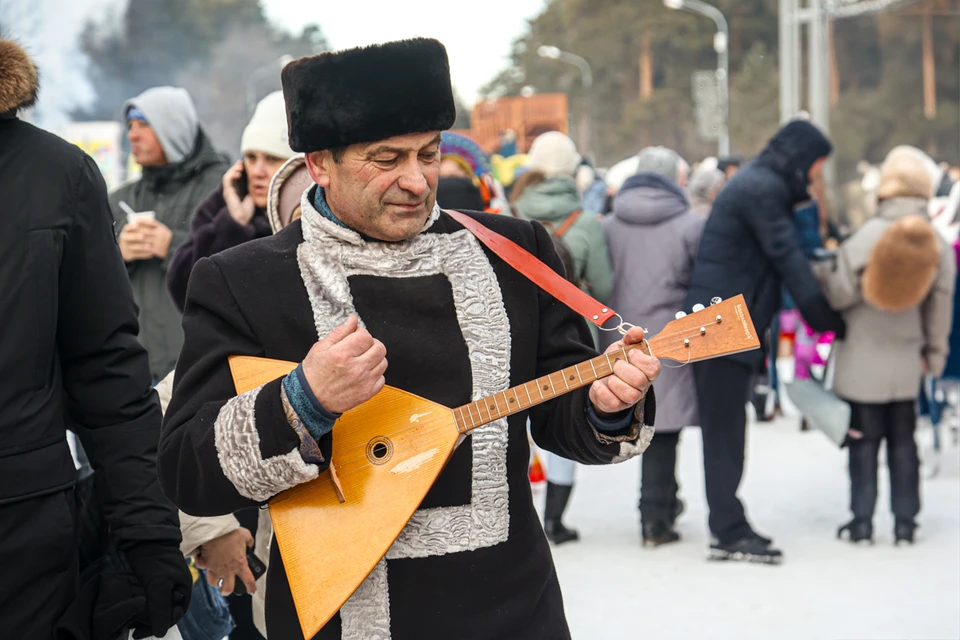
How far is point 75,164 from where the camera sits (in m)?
2.49

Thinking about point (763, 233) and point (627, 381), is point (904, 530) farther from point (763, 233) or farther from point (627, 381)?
point (627, 381)

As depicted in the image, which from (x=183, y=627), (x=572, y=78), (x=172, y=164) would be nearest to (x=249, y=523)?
(x=183, y=627)

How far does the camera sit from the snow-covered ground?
4984mm

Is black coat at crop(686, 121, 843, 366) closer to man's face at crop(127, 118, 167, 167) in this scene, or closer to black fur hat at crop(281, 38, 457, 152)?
man's face at crop(127, 118, 167, 167)

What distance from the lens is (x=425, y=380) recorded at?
2.30 metres

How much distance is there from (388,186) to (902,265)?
4.23 m

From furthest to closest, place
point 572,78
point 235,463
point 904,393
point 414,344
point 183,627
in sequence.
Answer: point 572,78
point 904,393
point 183,627
point 414,344
point 235,463

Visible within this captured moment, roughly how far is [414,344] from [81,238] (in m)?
0.75

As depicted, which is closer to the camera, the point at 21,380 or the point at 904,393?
the point at 21,380

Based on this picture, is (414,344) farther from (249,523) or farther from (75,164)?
(249,523)

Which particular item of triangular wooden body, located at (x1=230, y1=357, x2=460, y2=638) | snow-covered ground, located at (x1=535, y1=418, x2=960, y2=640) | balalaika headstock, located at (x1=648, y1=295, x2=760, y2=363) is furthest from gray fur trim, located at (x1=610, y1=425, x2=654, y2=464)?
snow-covered ground, located at (x1=535, y1=418, x2=960, y2=640)

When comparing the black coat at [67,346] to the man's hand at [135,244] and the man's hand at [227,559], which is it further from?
the man's hand at [135,244]

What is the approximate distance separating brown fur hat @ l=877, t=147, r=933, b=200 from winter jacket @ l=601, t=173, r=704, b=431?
38.4 inches

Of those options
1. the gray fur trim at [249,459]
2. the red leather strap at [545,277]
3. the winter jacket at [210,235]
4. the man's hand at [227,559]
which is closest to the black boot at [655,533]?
the winter jacket at [210,235]
